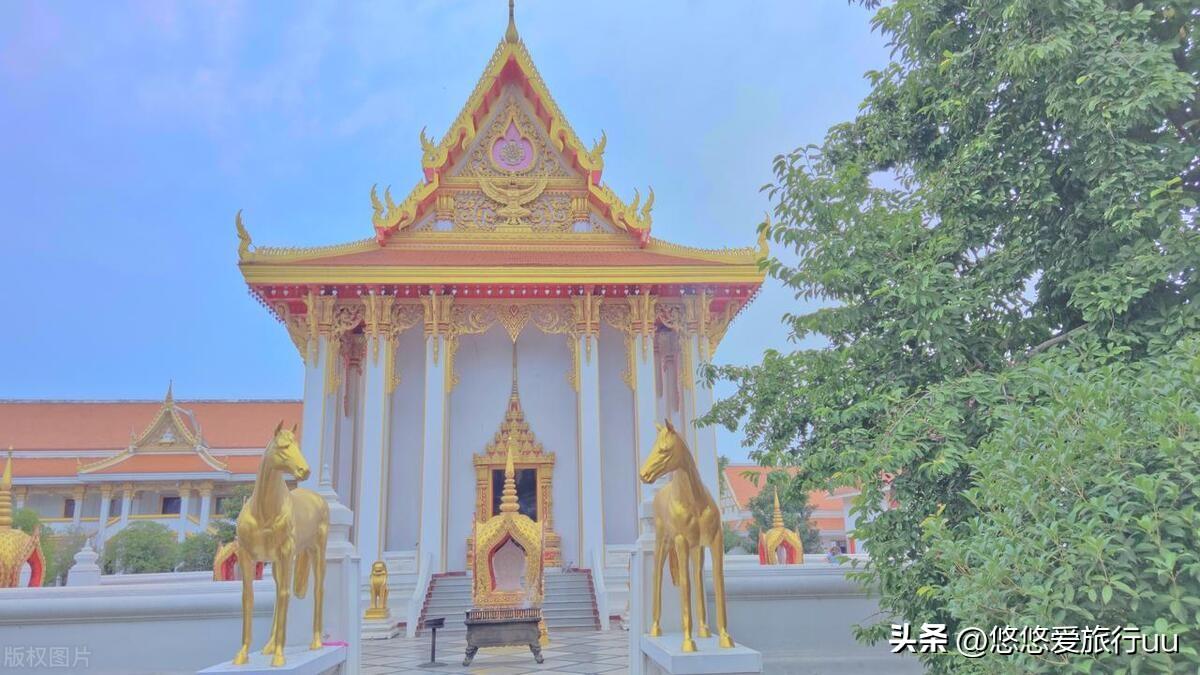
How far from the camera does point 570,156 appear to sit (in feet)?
41.3

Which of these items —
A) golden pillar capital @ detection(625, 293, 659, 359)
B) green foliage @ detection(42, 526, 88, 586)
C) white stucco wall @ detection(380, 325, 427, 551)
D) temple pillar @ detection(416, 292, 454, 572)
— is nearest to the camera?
temple pillar @ detection(416, 292, 454, 572)

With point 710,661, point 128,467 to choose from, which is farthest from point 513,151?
point 128,467

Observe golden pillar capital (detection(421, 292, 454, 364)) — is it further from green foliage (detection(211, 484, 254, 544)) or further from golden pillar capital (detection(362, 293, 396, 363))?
green foliage (detection(211, 484, 254, 544))

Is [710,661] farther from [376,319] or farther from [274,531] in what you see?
[376,319]

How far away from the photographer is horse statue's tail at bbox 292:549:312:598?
4.14 m

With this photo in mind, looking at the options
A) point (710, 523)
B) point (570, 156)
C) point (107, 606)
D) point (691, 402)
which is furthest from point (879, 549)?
point (570, 156)

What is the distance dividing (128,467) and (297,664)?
65.7 ft

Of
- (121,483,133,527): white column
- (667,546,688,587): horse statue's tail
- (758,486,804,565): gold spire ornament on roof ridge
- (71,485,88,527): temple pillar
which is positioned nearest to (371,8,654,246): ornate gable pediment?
(758,486,804,565): gold spire ornament on roof ridge

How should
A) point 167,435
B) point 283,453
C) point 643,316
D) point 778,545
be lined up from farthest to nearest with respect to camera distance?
1. point 167,435
2. point 643,316
3. point 778,545
4. point 283,453

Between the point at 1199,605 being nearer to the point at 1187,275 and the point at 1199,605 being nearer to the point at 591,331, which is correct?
the point at 1187,275

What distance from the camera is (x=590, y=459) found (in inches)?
422

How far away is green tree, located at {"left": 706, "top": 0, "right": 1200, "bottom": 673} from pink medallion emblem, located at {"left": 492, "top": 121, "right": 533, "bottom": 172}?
924cm

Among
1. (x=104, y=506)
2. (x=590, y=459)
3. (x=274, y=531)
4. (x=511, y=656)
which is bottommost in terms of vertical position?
(x=511, y=656)

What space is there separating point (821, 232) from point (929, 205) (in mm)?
485
